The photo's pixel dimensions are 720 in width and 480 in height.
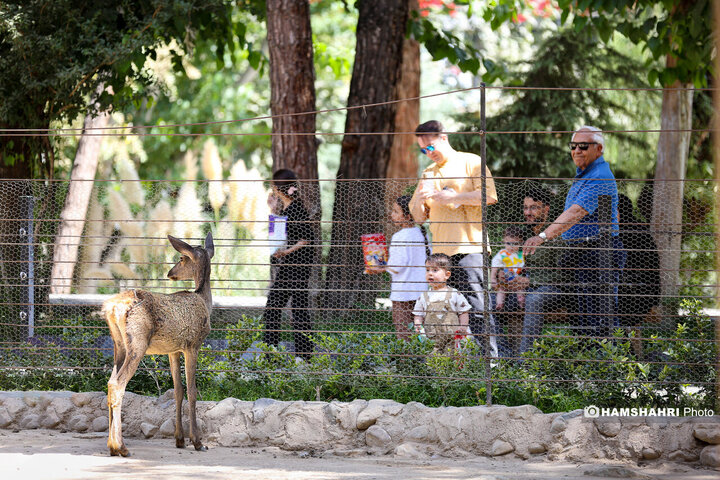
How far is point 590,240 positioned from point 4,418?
4.71 meters

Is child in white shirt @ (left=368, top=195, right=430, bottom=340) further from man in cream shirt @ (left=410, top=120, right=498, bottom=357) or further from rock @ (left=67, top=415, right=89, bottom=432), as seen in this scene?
rock @ (left=67, top=415, right=89, bottom=432)

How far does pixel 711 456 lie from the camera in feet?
18.0

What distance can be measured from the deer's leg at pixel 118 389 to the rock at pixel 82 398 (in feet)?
3.53

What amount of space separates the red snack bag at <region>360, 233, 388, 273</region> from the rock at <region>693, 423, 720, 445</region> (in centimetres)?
283

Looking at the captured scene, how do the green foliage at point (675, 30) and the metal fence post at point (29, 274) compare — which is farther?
the green foliage at point (675, 30)

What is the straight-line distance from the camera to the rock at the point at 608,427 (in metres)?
5.75

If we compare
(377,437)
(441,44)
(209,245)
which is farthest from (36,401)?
(441,44)

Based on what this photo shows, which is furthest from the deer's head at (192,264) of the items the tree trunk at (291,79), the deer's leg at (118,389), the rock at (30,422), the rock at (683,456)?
the tree trunk at (291,79)

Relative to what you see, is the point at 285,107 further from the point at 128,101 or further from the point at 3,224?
the point at 3,224

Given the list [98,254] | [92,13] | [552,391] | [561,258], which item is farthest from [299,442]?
[92,13]

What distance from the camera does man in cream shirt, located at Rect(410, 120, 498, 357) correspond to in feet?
23.6

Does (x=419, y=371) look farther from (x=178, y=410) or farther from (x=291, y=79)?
(x=291, y=79)

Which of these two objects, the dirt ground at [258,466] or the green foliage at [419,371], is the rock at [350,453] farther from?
the green foliage at [419,371]

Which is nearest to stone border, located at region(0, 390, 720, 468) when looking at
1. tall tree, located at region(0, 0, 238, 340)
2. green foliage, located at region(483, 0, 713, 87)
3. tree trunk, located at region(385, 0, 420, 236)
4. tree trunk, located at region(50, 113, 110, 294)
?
tall tree, located at region(0, 0, 238, 340)
